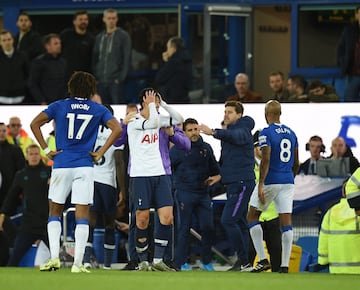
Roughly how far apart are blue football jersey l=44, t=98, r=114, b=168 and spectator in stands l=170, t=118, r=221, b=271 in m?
3.54

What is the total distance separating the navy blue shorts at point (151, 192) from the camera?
15711mm

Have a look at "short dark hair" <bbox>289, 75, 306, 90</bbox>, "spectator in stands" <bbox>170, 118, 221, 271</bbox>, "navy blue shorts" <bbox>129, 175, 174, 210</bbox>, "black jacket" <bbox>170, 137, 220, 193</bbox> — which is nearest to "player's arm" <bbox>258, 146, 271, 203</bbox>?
"navy blue shorts" <bbox>129, 175, 174, 210</bbox>

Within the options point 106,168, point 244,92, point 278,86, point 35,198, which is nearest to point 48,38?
point 244,92

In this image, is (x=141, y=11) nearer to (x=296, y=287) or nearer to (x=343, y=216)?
(x=343, y=216)

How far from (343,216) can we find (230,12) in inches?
369

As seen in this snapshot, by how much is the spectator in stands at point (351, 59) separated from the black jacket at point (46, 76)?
421 cm

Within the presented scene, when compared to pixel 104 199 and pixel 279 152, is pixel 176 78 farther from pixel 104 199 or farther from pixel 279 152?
pixel 279 152

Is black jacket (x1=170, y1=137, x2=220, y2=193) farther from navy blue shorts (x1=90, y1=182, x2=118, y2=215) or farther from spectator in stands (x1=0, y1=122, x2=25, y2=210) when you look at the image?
spectator in stands (x1=0, y1=122, x2=25, y2=210)

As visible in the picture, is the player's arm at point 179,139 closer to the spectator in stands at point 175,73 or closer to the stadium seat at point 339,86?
the spectator in stands at point 175,73

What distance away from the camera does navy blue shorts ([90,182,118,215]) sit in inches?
712

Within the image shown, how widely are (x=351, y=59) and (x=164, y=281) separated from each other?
943cm

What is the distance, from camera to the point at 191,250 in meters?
20.4

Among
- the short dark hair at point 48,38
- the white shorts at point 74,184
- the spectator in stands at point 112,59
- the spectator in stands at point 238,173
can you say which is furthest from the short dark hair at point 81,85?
the spectator in stands at point 112,59

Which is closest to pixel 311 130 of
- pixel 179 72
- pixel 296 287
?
pixel 179 72
